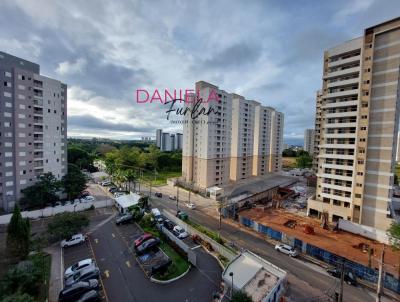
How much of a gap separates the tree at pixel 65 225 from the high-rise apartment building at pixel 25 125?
18.2 m

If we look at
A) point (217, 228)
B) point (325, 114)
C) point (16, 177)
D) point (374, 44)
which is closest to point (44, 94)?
point (16, 177)

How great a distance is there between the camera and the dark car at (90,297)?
1688 cm

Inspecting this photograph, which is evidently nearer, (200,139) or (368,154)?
(368,154)

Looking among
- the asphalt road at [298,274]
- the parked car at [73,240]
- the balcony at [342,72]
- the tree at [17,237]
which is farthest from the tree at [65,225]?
the balcony at [342,72]

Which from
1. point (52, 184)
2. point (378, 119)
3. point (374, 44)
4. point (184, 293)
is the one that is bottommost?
point (184, 293)

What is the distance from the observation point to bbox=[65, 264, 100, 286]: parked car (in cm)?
1947

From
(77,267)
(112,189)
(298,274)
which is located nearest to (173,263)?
(77,267)

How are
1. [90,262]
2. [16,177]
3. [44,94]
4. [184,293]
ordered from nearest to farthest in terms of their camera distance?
[184,293]
[90,262]
[16,177]
[44,94]

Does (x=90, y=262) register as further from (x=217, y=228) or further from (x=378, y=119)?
(x=378, y=119)

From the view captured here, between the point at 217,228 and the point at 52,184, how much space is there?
33941 mm

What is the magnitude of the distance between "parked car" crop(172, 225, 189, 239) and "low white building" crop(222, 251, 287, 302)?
11083 millimetres

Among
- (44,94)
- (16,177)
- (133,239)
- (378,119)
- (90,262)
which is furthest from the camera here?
(44,94)

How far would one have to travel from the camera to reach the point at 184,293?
19156mm

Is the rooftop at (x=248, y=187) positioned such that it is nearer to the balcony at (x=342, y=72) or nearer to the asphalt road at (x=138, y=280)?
the asphalt road at (x=138, y=280)
